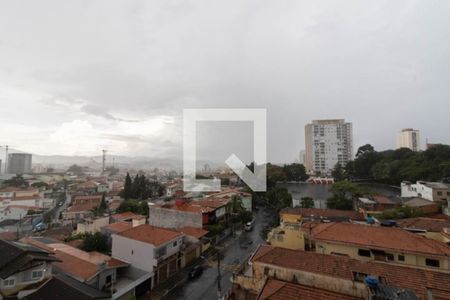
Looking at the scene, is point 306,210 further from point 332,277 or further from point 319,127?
point 319,127

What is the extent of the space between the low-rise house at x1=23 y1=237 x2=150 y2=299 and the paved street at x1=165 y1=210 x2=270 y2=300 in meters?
1.98

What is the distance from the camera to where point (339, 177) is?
50.2 m

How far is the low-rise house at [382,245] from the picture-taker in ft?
33.7

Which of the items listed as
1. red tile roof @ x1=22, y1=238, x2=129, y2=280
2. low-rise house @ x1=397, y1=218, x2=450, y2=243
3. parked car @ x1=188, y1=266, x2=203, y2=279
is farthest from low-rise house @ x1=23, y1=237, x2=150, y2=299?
low-rise house @ x1=397, y1=218, x2=450, y2=243

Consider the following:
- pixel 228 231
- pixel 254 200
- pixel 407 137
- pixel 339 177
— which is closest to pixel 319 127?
pixel 339 177

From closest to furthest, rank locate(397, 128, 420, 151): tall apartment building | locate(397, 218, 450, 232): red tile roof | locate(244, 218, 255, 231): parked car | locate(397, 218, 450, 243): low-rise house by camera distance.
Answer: locate(397, 218, 450, 243): low-rise house, locate(397, 218, 450, 232): red tile roof, locate(244, 218, 255, 231): parked car, locate(397, 128, 420, 151): tall apartment building

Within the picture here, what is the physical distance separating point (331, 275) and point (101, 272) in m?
10.2

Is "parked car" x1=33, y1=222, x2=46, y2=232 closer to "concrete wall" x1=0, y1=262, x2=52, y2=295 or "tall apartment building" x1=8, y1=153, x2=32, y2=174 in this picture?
"concrete wall" x1=0, y1=262, x2=52, y2=295

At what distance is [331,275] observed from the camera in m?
8.05

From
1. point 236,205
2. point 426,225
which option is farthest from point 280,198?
point 426,225

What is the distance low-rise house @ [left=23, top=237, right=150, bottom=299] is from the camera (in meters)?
10.6

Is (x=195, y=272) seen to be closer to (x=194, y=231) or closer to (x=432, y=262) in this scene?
(x=194, y=231)

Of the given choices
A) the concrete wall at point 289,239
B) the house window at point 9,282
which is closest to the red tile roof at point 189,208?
the concrete wall at point 289,239

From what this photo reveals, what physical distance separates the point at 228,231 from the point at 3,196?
1522 inches
